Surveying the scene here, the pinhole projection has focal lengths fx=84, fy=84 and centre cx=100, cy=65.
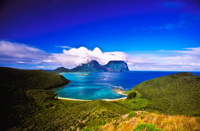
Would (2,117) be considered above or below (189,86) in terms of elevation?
below

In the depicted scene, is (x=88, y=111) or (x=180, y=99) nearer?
(x=88, y=111)

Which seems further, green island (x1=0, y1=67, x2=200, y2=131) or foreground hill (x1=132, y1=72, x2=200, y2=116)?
foreground hill (x1=132, y1=72, x2=200, y2=116)

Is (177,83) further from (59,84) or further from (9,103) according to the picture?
(59,84)

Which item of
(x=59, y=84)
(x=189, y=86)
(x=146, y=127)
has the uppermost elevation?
(x=146, y=127)

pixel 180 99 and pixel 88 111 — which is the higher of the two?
pixel 88 111

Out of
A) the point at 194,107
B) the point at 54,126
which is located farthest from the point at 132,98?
the point at 54,126

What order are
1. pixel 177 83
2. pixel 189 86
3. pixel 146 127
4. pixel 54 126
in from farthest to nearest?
pixel 177 83
pixel 189 86
pixel 54 126
pixel 146 127

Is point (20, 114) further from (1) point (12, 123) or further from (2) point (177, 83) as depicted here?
(2) point (177, 83)

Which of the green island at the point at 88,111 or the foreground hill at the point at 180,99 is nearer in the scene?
the green island at the point at 88,111

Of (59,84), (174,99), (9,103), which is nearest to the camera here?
(9,103)

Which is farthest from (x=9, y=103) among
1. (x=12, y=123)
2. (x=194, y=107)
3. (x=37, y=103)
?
(x=194, y=107)

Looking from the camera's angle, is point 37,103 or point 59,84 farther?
point 59,84
